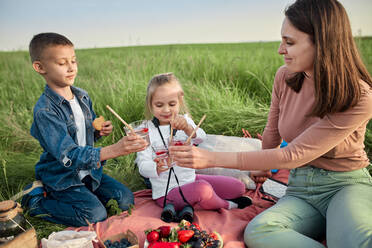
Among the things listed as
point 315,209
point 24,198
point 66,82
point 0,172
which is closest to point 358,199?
point 315,209

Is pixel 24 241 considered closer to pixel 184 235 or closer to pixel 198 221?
pixel 184 235

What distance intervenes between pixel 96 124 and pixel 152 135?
0.51m

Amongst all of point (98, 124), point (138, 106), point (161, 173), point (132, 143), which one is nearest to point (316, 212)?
point (161, 173)

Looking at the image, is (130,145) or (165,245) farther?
(130,145)

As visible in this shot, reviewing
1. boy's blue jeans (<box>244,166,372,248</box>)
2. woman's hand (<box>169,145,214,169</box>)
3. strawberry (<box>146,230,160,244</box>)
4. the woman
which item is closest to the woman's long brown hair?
the woman

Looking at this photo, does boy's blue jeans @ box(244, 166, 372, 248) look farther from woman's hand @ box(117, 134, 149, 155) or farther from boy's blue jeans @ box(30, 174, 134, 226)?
boy's blue jeans @ box(30, 174, 134, 226)

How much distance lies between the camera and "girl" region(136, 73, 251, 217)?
2801mm

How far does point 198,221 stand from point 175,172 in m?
0.47

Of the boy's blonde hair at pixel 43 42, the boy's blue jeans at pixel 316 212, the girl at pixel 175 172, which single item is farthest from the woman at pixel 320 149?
the boy's blonde hair at pixel 43 42

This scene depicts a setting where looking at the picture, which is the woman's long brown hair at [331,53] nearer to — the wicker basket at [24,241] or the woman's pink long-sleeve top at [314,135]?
the woman's pink long-sleeve top at [314,135]

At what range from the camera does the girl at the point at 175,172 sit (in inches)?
110

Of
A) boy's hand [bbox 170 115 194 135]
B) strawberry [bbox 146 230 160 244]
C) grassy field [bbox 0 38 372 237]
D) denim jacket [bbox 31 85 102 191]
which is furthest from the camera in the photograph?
grassy field [bbox 0 38 372 237]

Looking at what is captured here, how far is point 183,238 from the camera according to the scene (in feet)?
7.06

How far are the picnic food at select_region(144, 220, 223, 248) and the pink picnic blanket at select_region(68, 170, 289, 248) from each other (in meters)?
0.21
